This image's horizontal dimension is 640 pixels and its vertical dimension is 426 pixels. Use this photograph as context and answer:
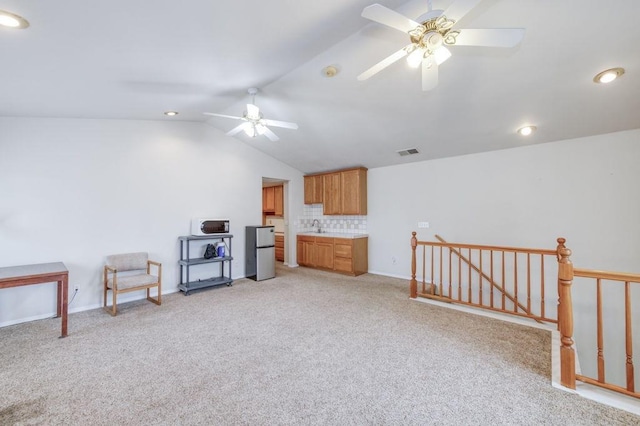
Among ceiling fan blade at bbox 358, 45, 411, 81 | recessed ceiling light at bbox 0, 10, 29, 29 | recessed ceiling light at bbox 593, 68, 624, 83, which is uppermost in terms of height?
recessed ceiling light at bbox 593, 68, 624, 83

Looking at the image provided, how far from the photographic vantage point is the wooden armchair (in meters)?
3.52

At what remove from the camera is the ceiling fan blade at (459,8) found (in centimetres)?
155

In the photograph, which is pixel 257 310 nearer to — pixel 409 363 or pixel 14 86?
pixel 409 363

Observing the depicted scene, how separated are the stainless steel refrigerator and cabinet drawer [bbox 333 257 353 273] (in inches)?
53.1

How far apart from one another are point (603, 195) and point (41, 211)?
745 cm

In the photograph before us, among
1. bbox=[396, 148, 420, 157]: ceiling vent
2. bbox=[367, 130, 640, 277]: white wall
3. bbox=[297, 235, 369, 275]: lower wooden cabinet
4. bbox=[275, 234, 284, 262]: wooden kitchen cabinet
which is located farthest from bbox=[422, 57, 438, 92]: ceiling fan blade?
bbox=[275, 234, 284, 262]: wooden kitchen cabinet

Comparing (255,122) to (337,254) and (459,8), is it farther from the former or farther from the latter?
(337,254)

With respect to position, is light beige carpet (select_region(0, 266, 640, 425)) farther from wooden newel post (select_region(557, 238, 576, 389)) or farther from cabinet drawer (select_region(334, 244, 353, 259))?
cabinet drawer (select_region(334, 244, 353, 259))

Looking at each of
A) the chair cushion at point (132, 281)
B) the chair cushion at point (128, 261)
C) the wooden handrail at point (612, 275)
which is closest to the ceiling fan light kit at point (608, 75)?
the wooden handrail at point (612, 275)

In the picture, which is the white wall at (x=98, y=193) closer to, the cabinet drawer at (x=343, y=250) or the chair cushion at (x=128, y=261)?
the chair cushion at (x=128, y=261)

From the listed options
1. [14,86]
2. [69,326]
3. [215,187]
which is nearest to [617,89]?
[215,187]

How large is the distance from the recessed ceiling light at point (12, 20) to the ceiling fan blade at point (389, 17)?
2.14 meters

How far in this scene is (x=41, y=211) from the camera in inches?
139

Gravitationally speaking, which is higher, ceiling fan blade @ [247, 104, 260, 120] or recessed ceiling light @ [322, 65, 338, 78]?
recessed ceiling light @ [322, 65, 338, 78]
